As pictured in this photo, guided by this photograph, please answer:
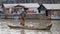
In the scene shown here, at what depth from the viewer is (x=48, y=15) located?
4028cm

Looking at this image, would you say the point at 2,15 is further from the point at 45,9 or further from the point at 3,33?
the point at 3,33

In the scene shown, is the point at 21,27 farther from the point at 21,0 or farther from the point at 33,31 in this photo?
the point at 21,0

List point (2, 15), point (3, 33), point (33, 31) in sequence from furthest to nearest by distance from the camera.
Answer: point (2, 15) → point (33, 31) → point (3, 33)

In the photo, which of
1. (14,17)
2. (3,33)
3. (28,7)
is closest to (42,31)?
(3,33)

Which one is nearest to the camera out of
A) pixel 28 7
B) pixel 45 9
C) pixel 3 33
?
pixel 3 33

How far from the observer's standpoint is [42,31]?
20391 mm

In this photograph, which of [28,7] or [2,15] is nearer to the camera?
[2,15]

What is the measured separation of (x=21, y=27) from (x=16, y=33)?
2342 mm

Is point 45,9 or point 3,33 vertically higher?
point 3,33

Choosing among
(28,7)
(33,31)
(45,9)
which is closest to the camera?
(33,31)

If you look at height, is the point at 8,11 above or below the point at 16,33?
below

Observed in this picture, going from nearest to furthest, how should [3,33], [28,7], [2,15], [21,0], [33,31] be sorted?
[3,33] → [33,31] → [2,15] → [28,7] → [21,0]

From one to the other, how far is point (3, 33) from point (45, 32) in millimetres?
3732

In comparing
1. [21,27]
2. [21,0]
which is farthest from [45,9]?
[21,27]
